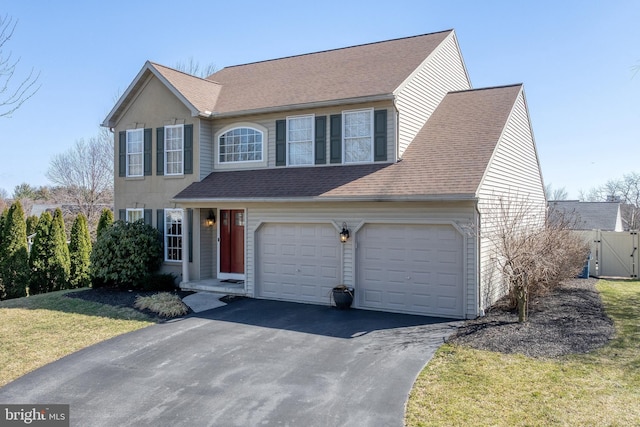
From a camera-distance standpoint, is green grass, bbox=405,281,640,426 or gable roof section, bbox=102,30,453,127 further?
gable roof section, bbox=102,30,453,127

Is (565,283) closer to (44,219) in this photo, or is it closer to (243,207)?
(243,207)

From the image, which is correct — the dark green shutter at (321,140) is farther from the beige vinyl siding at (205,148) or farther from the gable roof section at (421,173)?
the beige vinyl siding at (205,148)

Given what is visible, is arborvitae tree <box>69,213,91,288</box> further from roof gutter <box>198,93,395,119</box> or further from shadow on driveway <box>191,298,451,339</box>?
shadow on driveway <box>191,298,451,339</box>

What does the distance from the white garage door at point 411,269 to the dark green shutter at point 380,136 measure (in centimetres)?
218

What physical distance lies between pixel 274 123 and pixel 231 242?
4052mm

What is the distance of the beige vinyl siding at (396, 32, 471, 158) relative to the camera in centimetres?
1241

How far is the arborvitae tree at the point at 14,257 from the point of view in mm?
17125

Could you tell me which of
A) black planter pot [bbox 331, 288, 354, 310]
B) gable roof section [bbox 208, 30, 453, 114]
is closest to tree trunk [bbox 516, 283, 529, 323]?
black planter pot [bbox 331, 288, 354, 310]

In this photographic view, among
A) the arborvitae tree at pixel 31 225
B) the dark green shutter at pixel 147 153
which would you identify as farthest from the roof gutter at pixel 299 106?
the arborvitae tree at pixel 31 225

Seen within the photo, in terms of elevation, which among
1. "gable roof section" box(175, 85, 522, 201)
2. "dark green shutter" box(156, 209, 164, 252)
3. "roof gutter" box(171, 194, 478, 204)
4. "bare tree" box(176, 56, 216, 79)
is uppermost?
"bare tree" box(176, 56, 216, 79)

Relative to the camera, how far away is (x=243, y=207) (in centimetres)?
1279

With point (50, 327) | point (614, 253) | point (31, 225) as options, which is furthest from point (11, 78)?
point (614, 253)

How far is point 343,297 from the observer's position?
36.1ft

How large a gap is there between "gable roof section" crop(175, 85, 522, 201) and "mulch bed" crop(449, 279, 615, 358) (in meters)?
2.74
